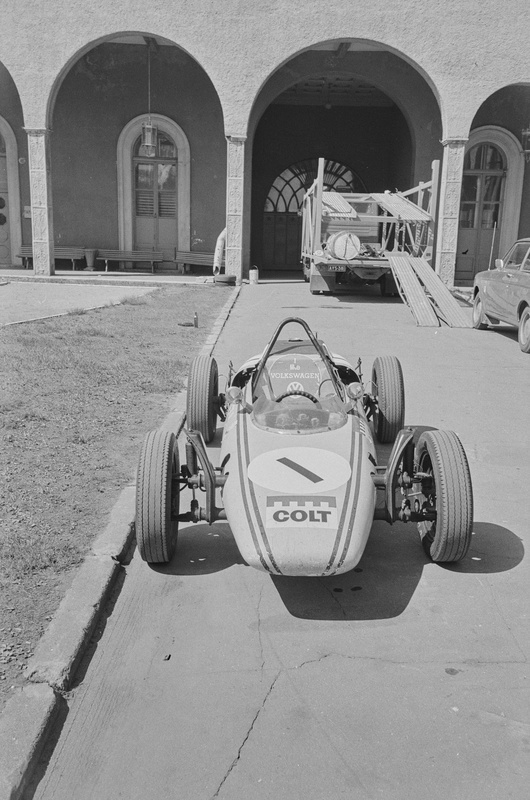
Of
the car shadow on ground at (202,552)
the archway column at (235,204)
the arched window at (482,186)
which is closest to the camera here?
the car shadow on ground at (202,552)

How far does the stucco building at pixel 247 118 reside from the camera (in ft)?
55.5

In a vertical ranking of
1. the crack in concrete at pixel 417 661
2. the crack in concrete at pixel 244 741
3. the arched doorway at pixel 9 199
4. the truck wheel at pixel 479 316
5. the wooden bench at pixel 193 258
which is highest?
the arched doorway at pixel 9 199

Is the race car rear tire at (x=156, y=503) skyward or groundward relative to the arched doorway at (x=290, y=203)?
groundward

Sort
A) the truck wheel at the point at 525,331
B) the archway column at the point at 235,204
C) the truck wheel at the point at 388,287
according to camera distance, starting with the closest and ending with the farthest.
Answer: the truck wheel at the point at 525,331, the truck wheel at the point at 388,287, the archway column at the point at 235,204

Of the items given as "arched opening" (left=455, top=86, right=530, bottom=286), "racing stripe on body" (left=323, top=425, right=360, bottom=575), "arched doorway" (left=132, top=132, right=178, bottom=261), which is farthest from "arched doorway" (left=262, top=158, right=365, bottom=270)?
"racing stripe on body" (left=323, top=425, right=360, bottom=575)

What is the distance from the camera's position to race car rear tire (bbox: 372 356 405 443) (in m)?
5.77

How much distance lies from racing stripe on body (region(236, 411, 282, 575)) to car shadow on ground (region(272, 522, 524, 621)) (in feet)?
1.38

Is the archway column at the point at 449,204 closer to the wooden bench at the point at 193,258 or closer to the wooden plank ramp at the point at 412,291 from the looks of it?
the wooden plank ramp at the point at 412,291

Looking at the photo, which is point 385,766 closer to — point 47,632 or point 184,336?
point 47,632

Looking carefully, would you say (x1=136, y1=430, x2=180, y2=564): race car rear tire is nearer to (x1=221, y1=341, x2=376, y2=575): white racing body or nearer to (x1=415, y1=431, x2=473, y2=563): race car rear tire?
(x1=221, y1=341, x2=376, y2=575): white racing body

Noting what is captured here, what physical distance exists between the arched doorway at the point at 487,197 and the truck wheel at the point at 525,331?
35.1 ft

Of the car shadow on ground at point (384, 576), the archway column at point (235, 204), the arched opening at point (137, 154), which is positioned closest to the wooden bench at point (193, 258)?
the arched opening at point (137, 154)

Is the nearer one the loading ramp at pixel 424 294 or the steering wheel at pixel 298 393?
the steering wheel at pixel 298 393

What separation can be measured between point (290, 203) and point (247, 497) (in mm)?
22869
